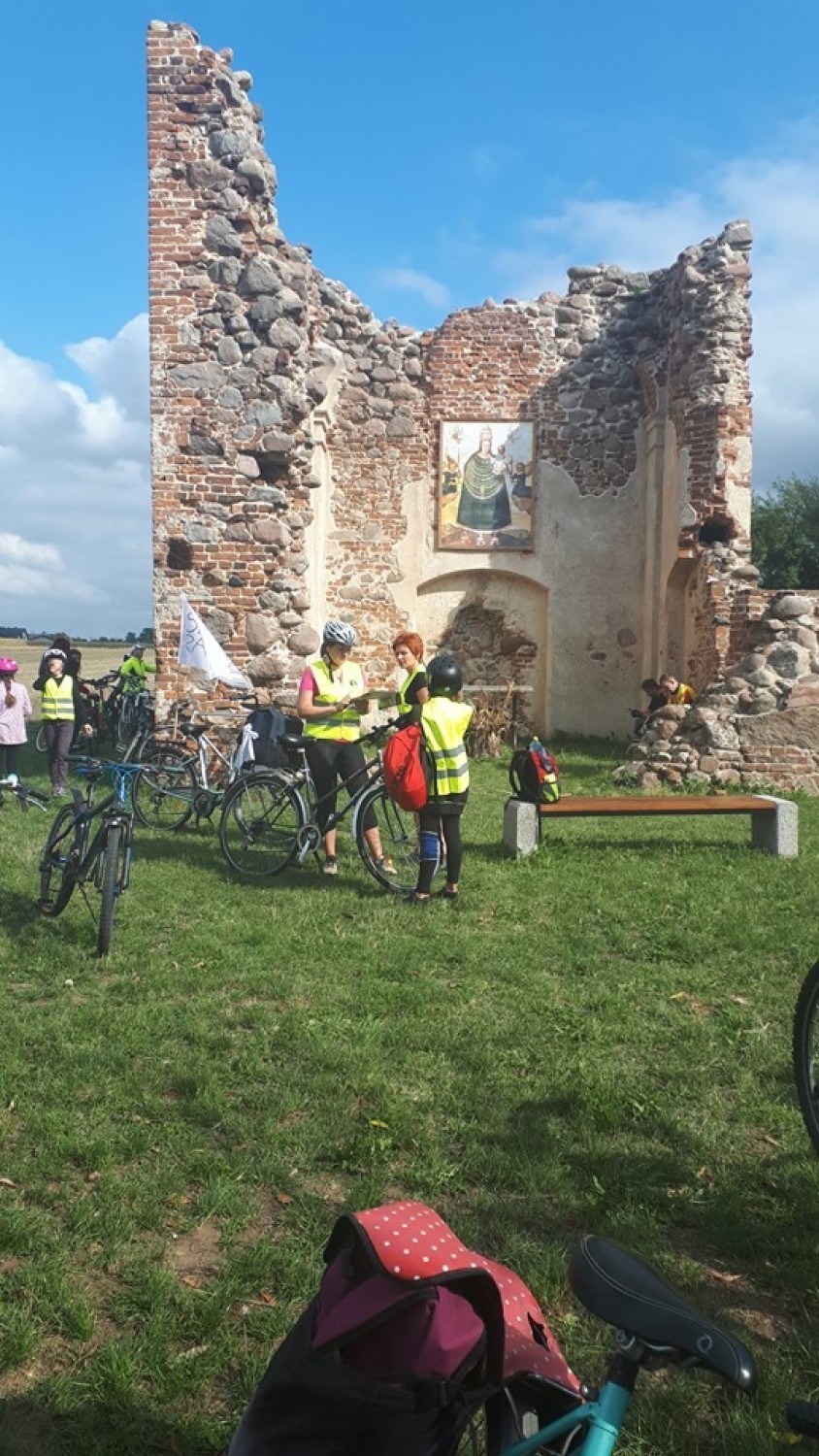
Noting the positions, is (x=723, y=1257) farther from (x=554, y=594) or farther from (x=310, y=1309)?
(x=554, y=594)

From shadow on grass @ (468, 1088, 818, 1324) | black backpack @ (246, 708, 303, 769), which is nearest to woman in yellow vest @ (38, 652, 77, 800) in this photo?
black backpack @ (246, 708, 303, 769)

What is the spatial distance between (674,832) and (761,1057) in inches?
187

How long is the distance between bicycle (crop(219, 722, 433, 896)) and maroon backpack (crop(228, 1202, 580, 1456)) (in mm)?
5516

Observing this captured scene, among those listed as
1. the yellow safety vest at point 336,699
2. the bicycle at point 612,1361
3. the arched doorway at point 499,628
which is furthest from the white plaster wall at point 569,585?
the bicycle at point 612,1361

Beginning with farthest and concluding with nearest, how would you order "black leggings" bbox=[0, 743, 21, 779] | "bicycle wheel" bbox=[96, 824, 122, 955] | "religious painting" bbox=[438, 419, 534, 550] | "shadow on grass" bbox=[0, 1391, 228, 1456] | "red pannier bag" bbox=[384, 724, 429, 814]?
"religious painting" bbox=[438, 419, 534, 550] < "black leggings" bbox=[0, 743, 21, 779] < "red pannier bag" bbox=[384, 724, 429, 814] < "bicycle wheel" bbox=[96, 824, 122, 955] < "shadow on grass" bbox=[0, 1391, 228, 1456]

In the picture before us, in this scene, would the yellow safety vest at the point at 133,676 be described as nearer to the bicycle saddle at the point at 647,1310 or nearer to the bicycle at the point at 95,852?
the bicycle at the point at 95,852

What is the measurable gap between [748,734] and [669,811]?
4318mm

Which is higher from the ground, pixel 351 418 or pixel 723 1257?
pixel 351 418

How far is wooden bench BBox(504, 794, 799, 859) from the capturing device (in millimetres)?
8039

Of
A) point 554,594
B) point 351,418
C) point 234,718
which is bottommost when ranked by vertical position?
point 234,718

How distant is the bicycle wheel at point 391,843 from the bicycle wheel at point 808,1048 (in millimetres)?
3621

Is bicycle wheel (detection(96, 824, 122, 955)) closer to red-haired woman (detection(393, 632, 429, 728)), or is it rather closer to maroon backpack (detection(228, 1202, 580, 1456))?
red-haired woman (detection(393, 632, 429, 728))

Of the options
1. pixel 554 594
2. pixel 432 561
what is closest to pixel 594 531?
pixel 554 594

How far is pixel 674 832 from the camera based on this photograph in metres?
8.98
